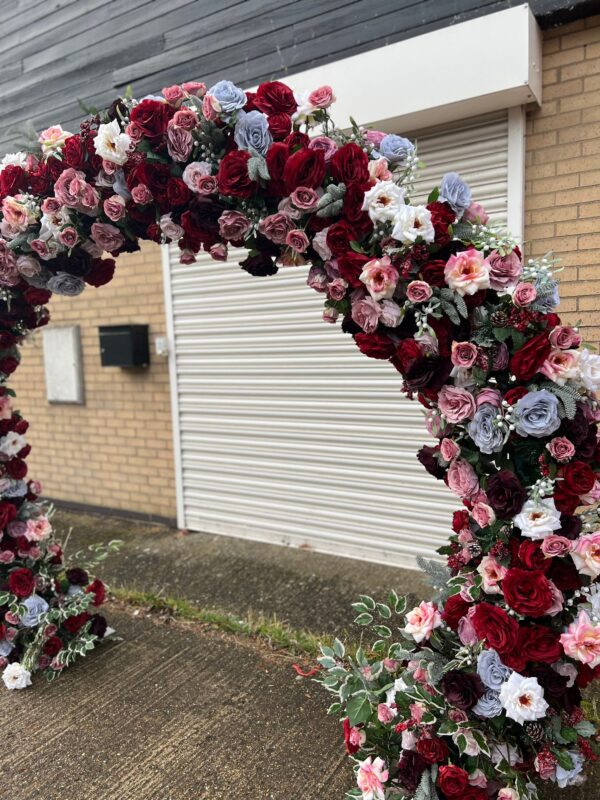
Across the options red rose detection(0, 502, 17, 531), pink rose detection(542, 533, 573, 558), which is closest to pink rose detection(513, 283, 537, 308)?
pink rose detection(542, 533, 573, 558)

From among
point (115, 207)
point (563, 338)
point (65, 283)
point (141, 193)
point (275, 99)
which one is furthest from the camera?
point (65, 283)

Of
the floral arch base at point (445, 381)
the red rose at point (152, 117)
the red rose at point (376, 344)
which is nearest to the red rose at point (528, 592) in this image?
the floral arch base at point (445, 381)

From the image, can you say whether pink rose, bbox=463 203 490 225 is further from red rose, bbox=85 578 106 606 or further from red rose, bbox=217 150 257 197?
red rose, bbox=85 578 106 606

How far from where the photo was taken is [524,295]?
1892 millimetres

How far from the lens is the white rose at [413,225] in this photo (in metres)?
1.93

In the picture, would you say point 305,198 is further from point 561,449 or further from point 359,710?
point 359,710

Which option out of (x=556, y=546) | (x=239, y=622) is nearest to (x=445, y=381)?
(x=556, y=546)

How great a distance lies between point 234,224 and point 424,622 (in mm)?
1523

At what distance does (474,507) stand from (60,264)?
2040 millimetres

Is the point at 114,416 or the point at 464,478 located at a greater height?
the point at 464,478

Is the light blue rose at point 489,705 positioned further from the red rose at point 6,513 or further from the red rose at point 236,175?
the red rose at point 6,513

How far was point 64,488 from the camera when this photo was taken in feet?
20.5

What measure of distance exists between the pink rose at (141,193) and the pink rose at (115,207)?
0.12 m

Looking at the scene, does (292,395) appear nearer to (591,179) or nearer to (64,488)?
(591,179)
